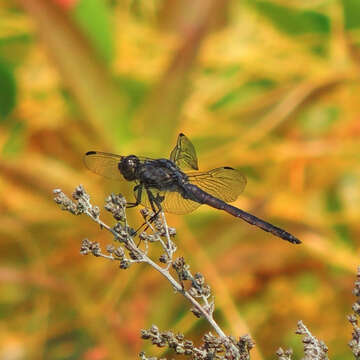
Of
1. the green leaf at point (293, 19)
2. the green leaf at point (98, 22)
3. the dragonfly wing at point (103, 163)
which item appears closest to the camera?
the dragonfly wing at point (103, 163)

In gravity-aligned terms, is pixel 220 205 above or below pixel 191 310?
above

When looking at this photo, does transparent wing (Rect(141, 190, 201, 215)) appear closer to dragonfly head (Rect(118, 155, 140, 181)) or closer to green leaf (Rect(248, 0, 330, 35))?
dragonfly head (Rect(118, 155, 140, 181))

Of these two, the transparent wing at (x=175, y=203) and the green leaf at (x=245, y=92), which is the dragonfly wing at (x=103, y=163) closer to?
the transparent wing at (x=175, y=203)

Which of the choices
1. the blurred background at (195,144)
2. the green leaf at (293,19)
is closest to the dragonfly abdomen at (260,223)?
the blurred background at (195,144)

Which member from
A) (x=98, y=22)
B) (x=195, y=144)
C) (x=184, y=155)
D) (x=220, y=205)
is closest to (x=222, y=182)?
(x=220, y=205)

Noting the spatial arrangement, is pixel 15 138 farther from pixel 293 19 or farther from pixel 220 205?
pixel 220 205
